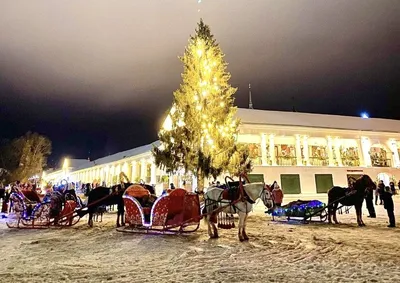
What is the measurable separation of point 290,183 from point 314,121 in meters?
9.50

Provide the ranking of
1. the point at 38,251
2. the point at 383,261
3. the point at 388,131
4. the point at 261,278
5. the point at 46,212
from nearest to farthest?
the point at 261,278 < the point at 383,261 < the point at 38,251 < the point at 46,212 < the point at 388,131

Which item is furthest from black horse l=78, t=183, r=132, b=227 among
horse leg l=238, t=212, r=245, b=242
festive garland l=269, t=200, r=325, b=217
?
festive garland l=269, t=200, r=325, b=217

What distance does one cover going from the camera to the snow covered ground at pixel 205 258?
14.1ft

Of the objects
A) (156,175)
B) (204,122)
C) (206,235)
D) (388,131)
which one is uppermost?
(388,131)

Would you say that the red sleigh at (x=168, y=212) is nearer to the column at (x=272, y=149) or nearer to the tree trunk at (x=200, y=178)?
the tree trunk at (x=200, y=178)

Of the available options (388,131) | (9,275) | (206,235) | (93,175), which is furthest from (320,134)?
(93,175)

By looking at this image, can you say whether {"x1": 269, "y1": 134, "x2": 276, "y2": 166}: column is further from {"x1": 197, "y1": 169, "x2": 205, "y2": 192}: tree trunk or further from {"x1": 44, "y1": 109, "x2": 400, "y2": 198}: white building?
{"x1": 197, "y1": 169, "x2": 205, "y2": 192}: tree trunk

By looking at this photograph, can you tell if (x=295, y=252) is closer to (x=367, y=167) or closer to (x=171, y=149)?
(x=171, y=149)

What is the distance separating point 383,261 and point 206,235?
4.84 m

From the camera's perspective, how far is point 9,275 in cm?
446

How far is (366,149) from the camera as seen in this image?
96.4ft

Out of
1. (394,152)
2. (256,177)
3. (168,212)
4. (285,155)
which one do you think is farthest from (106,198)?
(394,152)

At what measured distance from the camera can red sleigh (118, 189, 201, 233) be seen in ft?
27.1

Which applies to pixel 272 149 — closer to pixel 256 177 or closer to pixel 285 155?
pixel 285 155
